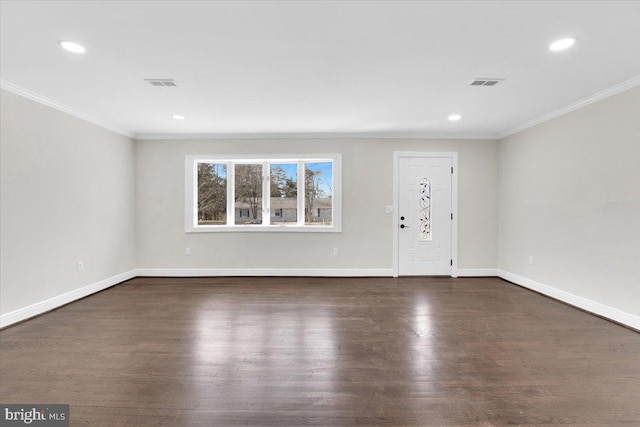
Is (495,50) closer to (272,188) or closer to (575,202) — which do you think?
(575,202)

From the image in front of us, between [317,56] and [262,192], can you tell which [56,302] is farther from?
[317,56]

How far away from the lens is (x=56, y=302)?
12.2ft

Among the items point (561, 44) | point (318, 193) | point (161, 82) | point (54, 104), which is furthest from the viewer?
point (318, 193)

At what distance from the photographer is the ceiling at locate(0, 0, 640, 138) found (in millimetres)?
1959

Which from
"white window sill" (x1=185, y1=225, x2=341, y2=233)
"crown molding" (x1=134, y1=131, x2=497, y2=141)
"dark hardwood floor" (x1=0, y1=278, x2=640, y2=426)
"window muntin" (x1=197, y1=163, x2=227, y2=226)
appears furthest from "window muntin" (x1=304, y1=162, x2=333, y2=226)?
"dark hardwood floor" (x1=0, y1=278, x2=640, y2=426)

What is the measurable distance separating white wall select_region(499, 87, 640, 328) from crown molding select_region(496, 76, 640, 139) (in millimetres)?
64

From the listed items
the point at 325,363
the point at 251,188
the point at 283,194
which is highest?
the point at 251,188

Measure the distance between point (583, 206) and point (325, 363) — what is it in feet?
12.1

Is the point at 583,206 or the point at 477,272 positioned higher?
the point at 583,206

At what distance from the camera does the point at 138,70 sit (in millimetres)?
2799

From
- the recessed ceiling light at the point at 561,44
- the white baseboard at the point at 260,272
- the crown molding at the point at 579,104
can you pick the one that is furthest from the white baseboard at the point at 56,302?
the crown molding at the point at 579,104

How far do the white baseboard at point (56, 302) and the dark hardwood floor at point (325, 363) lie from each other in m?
0.14

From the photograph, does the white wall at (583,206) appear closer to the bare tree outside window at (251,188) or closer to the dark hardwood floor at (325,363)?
the dark hardwood floor at (325,363)

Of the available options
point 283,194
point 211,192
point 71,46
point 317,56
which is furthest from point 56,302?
point 317,56
